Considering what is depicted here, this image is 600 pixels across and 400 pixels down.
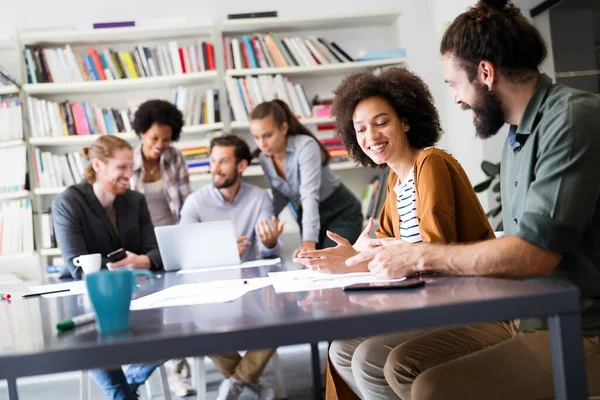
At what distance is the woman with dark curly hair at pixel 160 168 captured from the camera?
12.3 ft

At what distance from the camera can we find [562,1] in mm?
3850

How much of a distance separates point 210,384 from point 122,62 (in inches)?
82.3

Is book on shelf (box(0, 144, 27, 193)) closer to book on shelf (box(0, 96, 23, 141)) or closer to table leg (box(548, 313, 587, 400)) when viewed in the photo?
book on shelf (box(0, 96, 23, 141))

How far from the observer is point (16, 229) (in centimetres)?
426

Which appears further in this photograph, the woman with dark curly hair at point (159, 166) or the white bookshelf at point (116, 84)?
the white bookshelf at point (116, 84)

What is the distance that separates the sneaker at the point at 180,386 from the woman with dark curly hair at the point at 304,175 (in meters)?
0.97

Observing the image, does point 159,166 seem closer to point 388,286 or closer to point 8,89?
point 8,89

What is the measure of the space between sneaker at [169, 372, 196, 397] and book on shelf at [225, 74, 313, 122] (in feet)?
5.30

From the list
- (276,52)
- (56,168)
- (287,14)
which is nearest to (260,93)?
(276,52)

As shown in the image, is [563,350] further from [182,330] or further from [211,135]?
[211,135]

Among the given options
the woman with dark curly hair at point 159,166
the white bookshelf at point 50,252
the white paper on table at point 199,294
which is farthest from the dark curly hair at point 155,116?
the white paper on table at point 199,294

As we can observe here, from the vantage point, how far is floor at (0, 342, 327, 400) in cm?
346

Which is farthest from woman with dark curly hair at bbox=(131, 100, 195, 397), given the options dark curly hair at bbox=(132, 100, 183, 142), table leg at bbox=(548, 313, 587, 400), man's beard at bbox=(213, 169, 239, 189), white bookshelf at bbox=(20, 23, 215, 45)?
table leg at bbox=(548, 313, 587, 400)

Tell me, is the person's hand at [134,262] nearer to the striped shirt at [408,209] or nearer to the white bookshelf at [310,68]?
the striped shirt at [408,209]
